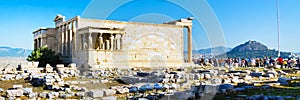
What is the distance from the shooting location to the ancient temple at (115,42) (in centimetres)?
2752

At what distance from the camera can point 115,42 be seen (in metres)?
29.1

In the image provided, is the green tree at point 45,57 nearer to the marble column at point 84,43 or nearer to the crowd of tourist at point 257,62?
the marble column at point 84,43

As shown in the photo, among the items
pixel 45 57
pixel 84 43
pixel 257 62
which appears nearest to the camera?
pixel 84 43

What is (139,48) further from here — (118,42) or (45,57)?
(45,57)

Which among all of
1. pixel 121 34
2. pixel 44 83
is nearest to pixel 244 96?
pixel 44 83

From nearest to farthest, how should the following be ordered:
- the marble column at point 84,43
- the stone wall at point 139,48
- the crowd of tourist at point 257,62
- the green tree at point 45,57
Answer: the crowd of tourist at point 257,62
the stone wall at point 139,48
the marble column at point 84,43
the green tree at point 45,57

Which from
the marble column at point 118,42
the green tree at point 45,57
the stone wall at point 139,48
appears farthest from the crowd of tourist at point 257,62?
the green tree at point 45,57

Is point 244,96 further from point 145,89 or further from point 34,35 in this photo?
point 34,35

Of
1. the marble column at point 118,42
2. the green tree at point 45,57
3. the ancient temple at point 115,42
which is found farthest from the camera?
the marble column at point 118,42

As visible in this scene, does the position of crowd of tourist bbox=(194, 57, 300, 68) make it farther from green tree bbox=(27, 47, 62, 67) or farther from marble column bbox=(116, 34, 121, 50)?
green tree bbox=(27, 47, 62, 67)

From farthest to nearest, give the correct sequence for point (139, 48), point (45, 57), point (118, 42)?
point (139, 48), point (118, 42), point (45, 57)

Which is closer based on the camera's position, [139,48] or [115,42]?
[115,42]

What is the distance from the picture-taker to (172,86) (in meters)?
12.6

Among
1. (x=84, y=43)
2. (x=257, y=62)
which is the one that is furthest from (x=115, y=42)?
(x=257, y=62)
